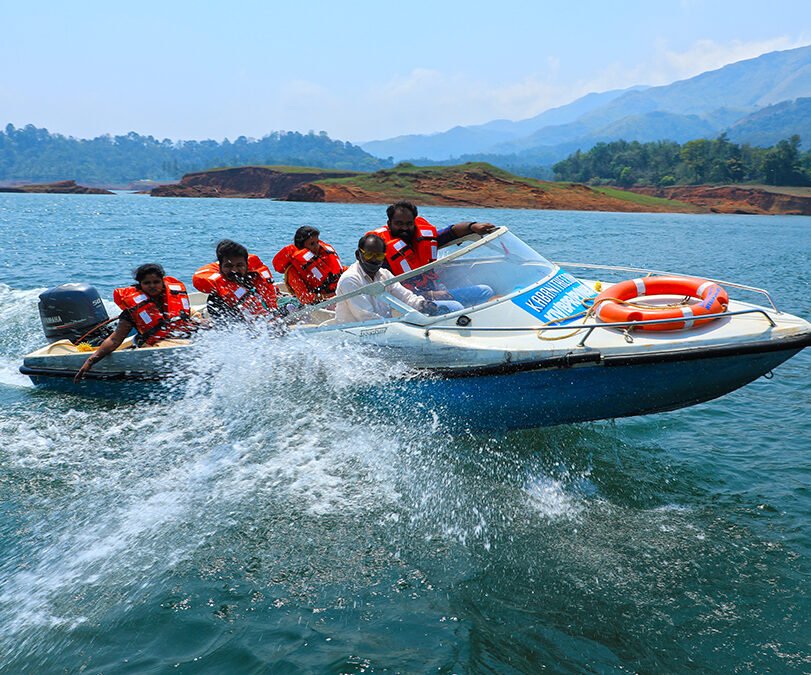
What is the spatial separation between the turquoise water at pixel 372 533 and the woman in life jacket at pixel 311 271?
169cm

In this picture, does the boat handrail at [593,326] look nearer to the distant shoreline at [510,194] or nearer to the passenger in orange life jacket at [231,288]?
the passenger in orange life jacket at [231,288]

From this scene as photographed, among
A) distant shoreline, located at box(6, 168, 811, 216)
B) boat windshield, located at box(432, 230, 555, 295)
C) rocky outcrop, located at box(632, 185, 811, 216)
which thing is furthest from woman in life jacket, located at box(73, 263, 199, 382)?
rocky outcrop, located at box(632, 185, 811, 216)

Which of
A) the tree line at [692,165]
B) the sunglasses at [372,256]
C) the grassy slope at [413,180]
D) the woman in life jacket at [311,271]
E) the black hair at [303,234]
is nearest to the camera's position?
the sunglasses at [372,256]

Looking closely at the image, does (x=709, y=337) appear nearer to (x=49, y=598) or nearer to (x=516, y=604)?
(x=516, y=604)

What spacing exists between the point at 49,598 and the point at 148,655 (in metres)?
0.86

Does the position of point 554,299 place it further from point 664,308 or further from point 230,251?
point 230,251

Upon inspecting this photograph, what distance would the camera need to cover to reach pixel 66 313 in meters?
7.90

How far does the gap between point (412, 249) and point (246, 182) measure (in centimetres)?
10018

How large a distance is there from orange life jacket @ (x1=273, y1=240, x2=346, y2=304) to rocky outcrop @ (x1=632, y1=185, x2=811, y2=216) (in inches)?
3195

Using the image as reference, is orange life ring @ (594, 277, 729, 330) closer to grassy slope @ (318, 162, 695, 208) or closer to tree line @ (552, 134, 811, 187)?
grassy slope @ (318, 162, 695, 208)

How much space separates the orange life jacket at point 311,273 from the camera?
8086 millimetres

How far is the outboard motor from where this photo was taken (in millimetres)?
7902

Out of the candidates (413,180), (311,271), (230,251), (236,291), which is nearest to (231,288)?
(236,291)

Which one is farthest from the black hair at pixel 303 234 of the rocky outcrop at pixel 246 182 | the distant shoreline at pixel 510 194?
the rocky outcrop at pixel 246 182
